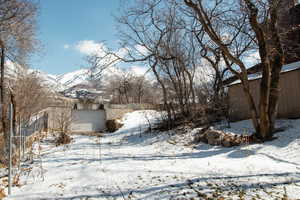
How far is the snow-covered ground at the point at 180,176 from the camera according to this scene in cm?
→ 384

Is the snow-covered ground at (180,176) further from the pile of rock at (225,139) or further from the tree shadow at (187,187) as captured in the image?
the pile of rock at (225,139)

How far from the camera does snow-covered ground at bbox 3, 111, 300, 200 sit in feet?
12.6

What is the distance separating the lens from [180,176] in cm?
475

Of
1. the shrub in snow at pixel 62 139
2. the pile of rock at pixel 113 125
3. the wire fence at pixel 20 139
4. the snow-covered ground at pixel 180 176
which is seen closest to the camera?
the snow-covered ground at pixel 180 176

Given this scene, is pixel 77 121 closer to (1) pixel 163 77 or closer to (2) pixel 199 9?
(1) pixel 163 77

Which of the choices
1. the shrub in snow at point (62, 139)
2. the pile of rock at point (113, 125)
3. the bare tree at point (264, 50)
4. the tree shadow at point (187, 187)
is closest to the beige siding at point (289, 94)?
the bare tree at point (264, 50)

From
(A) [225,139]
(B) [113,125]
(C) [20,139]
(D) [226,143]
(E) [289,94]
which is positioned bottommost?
(D) [226,143]

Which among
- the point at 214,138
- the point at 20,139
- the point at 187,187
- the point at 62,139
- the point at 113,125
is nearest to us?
the point at 187,187

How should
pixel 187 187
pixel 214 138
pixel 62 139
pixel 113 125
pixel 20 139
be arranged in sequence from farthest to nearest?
pixel 113 125 < pixel 62 139 < pixel 214 138 < pixel 20 139 < pixel 187 187

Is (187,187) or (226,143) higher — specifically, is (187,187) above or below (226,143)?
below

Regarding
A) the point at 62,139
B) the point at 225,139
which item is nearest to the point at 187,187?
the point at 225,139

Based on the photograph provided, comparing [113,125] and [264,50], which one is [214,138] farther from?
[113,125]

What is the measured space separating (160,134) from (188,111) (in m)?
2.37

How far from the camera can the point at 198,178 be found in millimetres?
4551
